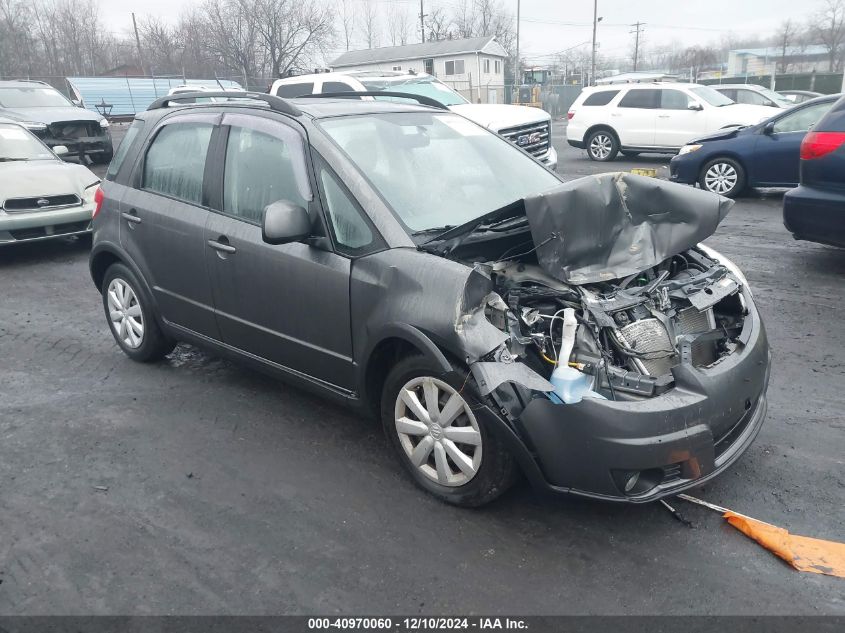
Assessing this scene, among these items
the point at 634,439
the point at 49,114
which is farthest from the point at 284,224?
the point at 49,114

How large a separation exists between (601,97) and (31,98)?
44.3 ft

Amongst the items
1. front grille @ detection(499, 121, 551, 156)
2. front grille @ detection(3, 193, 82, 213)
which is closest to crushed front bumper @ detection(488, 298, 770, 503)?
front grille @ detection(3, 193, 82, 213)

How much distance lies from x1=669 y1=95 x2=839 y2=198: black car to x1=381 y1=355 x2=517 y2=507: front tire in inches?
356

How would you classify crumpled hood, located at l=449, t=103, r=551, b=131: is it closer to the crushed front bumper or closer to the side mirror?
the side mirror

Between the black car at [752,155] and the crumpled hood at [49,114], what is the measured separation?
13.0 meters

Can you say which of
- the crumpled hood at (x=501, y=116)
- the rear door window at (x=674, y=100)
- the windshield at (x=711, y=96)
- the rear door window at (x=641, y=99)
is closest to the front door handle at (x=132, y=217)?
the crumpled hood at (x=501, y=116)

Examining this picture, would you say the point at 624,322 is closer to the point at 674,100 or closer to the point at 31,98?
the point at 674,100

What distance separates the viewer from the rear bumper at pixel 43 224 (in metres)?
8.16

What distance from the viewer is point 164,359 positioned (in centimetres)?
530

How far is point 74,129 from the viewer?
15.7m

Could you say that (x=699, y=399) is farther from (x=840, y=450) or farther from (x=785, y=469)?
(x=840, y=450)

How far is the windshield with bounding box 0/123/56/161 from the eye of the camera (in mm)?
9141

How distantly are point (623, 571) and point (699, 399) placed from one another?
30.6 inches

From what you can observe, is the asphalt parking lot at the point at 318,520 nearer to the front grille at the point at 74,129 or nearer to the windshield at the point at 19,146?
the windshield at the point at 19,146
